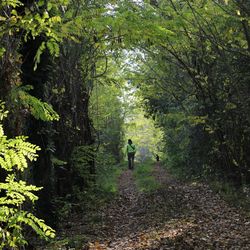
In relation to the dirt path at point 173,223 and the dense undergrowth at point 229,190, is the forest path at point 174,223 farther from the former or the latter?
the dense undergrowth at point 229,190

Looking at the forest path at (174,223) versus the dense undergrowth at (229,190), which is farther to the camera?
the dense undergrowth at (229,190)

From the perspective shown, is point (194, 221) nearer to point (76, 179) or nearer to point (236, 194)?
point (236, 194)

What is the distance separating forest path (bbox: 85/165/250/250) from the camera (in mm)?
7453

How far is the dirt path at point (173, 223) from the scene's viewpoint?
24.5 ft

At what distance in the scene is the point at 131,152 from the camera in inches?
1013

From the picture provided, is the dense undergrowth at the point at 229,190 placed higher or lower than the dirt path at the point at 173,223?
higher

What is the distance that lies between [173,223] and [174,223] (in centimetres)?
3

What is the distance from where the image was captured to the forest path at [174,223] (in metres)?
7.45

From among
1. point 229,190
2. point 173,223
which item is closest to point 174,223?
point 173,223

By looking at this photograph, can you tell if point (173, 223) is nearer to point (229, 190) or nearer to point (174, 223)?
point (174, 223)

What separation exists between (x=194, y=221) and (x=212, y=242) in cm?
174

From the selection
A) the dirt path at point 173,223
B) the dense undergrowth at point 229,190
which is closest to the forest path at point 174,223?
the dirt path at point 173,223

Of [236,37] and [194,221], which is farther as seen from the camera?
[236,37]

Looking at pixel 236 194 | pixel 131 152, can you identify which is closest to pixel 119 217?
pixel 236 194
